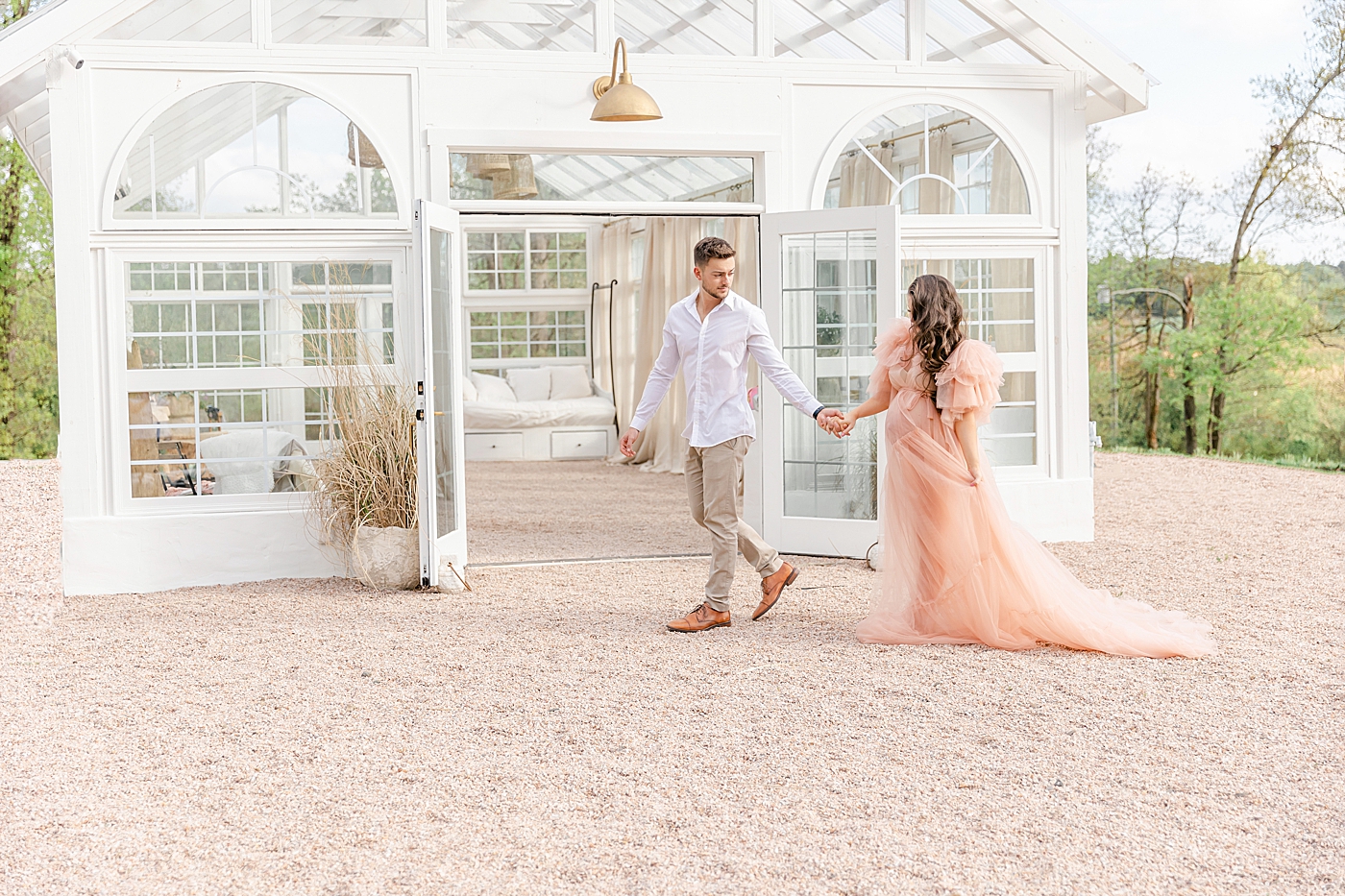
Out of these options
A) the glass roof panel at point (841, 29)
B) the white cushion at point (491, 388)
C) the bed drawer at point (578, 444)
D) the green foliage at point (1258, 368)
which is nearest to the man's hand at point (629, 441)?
the glass roof panel at point (841, 29)

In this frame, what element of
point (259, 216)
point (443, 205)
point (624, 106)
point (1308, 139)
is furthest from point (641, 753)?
point (1308, 139)

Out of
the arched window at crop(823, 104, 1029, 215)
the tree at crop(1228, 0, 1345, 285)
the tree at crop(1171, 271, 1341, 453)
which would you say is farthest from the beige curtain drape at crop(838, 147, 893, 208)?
the tree at crop(1228, 0, 1345, 285)

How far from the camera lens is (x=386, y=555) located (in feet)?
19.3

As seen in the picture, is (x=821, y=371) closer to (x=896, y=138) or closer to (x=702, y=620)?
(x=896, y=138)

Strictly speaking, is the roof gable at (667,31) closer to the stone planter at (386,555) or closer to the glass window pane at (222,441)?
the glass window pane at (222,441)

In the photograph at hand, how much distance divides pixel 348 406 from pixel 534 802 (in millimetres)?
3549

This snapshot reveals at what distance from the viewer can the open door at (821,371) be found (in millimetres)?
6629

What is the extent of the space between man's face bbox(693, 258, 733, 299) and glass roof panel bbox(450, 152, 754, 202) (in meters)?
2.17

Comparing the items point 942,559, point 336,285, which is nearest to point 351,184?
point 336,285

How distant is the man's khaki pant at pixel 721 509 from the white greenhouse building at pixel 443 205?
1.55 meters

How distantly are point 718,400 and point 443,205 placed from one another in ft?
7.60

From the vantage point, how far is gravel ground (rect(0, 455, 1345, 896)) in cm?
257

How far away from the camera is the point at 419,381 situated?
570 cm

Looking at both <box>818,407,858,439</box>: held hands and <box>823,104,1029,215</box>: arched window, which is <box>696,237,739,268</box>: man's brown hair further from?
<box>823,104,1029,215</box>: arched window
